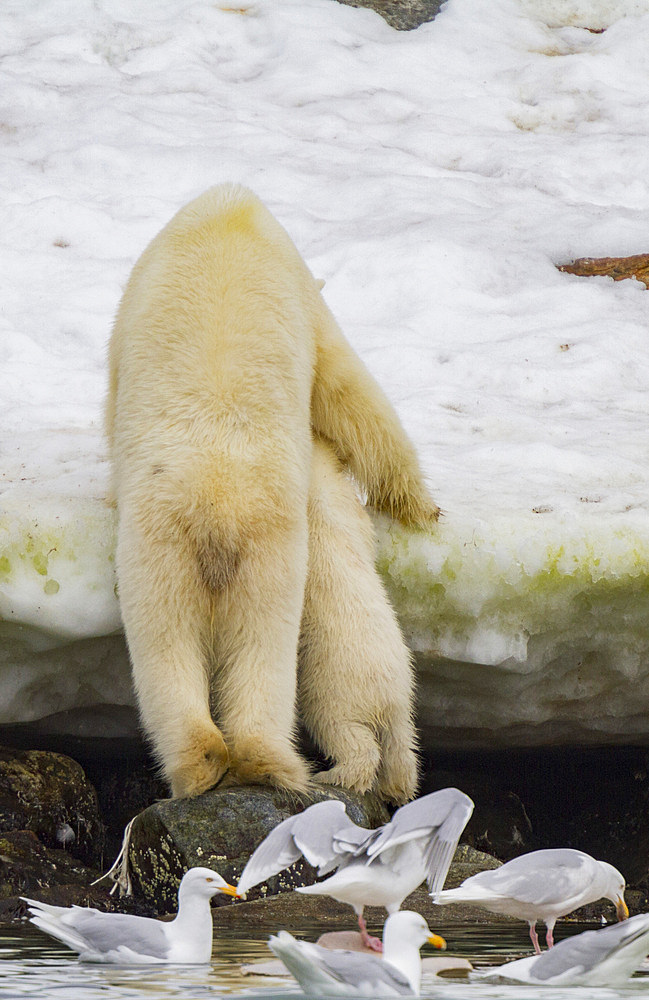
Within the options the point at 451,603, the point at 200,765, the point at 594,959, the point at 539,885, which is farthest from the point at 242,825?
the point at 594,959

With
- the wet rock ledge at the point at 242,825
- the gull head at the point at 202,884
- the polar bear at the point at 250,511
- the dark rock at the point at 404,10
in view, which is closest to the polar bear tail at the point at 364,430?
the polar bear at the point at 250,511

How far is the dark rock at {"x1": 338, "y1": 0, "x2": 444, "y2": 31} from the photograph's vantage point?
1108 cm

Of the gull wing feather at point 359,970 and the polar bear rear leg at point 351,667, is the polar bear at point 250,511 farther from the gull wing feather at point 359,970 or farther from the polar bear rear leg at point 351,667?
the gull wing feather at point 359,970

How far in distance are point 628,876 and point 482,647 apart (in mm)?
1578

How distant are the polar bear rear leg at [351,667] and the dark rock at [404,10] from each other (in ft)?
25.2

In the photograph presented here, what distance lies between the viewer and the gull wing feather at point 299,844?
282cm

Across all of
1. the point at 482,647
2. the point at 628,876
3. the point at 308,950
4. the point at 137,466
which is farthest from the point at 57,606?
the point at 628,876

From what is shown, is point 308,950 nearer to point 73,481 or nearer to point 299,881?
point 299,881

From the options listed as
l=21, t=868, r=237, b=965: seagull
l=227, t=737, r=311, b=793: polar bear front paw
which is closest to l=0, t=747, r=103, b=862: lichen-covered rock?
l=227, t=737, r=311, b=793: polar bear front paw

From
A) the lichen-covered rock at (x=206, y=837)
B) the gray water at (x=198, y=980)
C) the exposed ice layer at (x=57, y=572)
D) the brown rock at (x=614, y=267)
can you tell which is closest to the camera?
the gray water at (x=198, y=980)

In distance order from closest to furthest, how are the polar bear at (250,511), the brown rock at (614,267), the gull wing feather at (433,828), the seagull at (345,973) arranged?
the seagull at (345,973), the gull wing feather at (433,828), the polar bear at (250,511), the brown rock at (614,267)

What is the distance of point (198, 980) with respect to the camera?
2.64 metres

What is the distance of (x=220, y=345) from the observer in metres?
4.25

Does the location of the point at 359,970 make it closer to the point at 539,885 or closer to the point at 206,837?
the point at 539,885
